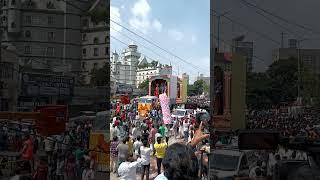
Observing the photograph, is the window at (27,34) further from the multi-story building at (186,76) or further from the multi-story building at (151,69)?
the multi-story building at (186,76)

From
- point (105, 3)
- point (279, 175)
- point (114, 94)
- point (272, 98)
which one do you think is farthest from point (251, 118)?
point (105, 3)

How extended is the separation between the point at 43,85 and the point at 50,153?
1.55 ft

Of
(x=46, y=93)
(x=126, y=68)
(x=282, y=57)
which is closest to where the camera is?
(x=282, y=57)

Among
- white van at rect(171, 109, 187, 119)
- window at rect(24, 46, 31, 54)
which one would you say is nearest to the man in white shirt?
white van at rect(171, 109, 187, 119)

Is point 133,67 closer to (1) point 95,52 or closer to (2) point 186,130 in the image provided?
(1) point 95,52

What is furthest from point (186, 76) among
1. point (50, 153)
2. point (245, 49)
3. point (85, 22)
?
point (50, 153)

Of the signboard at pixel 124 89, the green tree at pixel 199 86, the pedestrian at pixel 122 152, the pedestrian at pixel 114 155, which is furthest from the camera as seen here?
the pedestrian at pixel 122 152

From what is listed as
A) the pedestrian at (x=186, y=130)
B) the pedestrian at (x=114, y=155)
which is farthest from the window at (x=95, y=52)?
the pedestrian at (x=114, y=155)

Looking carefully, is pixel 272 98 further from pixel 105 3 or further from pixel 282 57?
pixel 105 3

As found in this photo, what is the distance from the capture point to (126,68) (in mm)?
3641

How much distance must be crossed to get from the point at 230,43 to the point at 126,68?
2.77ft

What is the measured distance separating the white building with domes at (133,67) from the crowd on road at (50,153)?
0.42 m

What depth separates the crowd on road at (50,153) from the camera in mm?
3354

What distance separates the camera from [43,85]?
3.32 metres
